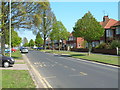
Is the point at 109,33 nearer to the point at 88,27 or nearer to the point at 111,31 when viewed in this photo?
the point at 111,31

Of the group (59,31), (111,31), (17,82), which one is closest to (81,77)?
(17,82)

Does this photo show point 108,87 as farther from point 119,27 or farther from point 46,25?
point 46,25

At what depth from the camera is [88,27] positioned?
104 ft

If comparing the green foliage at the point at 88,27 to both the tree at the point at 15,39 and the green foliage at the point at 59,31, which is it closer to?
the tree at the point at 15,39

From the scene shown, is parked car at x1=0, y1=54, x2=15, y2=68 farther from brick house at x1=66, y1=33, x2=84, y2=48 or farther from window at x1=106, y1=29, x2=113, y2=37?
brick house at x1=66, y1=33, x2=84, y2=48

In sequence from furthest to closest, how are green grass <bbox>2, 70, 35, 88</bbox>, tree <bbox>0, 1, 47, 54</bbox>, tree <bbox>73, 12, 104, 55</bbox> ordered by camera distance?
tree <bbox>73, 12, 104, 55</bbox> < tree <bbox>0, 1, 47, 54</bbox> < green grass <bbox>2, 70, 35, 88</bbox>

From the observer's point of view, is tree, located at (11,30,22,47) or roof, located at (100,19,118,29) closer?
tree, located at (11,30,22,47)

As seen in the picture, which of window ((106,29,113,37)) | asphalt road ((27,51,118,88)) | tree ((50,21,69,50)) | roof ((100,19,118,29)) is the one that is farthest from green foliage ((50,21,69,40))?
asphalt road ((27,51,118,88))

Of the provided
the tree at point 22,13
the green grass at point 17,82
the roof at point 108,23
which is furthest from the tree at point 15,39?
the roof at point 108,23

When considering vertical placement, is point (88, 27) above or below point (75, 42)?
above

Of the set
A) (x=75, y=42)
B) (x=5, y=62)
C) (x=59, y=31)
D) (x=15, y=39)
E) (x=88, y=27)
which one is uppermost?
(x=59, y=31)

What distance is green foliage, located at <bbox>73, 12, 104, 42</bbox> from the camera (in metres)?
31.6

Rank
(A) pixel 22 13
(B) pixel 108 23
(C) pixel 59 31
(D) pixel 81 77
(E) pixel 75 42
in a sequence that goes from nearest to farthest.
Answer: (D) pixel 81 77 < (A) pixel 22 13 < (C) pixel 59 31 < (B) pixel 108 23 < (E) pixel 75 42

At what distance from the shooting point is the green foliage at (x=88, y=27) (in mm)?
31562
